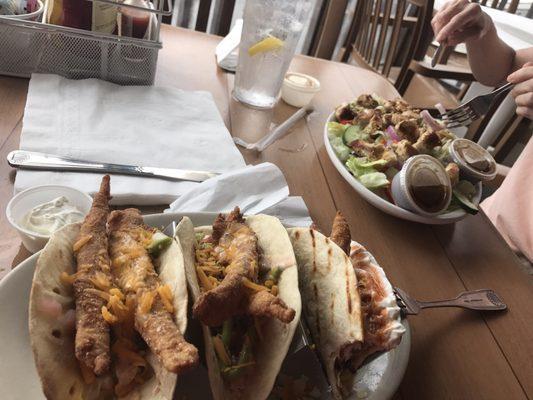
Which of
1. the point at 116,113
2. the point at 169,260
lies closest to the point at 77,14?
the point at 116,113

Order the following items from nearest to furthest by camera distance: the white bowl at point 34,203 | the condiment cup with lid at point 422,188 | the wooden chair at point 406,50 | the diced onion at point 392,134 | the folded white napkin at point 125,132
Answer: the white bowl at point 34,203 < the folded white napkin at point 125,132 < the condiment cup with lid at point 422,188 < the diced onion at point 392,134 < the wooden chair at point 406,50

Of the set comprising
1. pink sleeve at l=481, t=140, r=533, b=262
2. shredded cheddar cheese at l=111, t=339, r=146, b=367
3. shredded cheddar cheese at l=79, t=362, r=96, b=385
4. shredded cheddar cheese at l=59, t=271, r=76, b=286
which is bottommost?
pink sleeve at l=481, t=140, r=533, b=262

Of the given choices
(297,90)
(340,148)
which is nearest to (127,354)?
(340,148)

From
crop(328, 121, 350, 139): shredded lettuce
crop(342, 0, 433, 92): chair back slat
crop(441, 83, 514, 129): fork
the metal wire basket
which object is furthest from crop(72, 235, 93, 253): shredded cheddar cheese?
crop(342, 0, 433, 92): chair back slat

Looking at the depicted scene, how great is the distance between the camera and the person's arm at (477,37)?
69.9 inches

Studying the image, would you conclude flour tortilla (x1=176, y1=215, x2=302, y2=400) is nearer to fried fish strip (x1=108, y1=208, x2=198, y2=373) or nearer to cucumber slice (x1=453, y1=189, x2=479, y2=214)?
fried fish strip (x1=108, y1=208, x2=198, y2=373)

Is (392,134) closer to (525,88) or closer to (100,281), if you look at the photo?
(525,88)

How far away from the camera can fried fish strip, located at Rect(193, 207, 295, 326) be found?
1.94 feet

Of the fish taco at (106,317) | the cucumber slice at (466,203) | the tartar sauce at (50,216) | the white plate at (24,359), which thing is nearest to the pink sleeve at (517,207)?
the cucumber slice at (466,203)

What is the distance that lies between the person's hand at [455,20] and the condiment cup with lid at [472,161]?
621mm

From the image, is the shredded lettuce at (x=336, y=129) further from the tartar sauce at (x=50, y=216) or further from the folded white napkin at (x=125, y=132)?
the tartar sauce at (x=50, y=216)

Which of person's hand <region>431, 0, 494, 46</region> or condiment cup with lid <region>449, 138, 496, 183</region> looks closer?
condiment cup with lid <region>449, 138, 496, 183</region>

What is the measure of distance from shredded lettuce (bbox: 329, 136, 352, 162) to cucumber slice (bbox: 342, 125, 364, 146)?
0.02 meters

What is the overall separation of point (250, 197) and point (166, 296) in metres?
0.51
